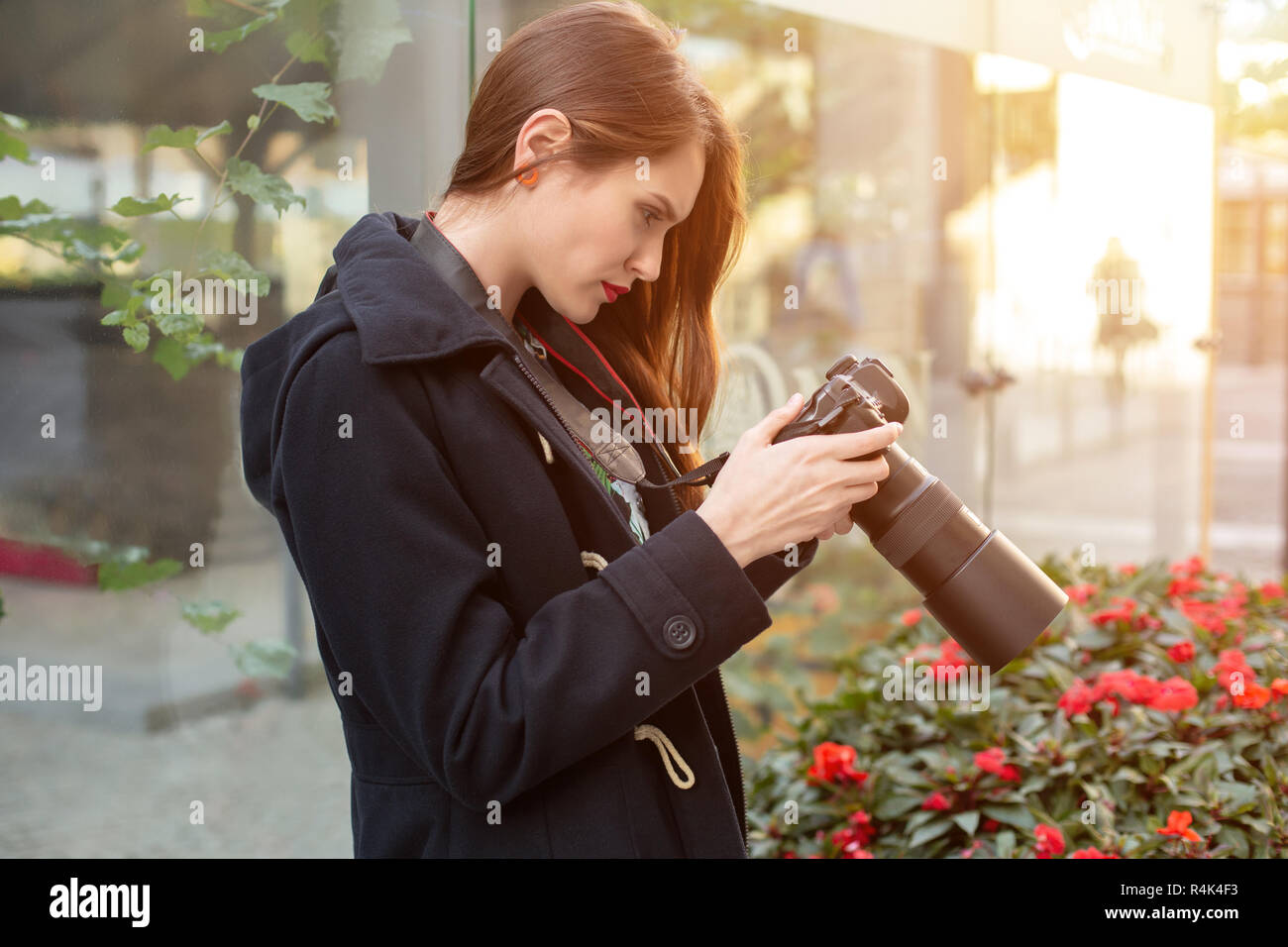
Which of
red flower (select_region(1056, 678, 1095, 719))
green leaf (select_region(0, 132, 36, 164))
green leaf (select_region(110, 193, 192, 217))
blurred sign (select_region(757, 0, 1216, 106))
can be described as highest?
blurred sign (select_region(757, 0, 1216, 106))

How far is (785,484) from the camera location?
111 cm

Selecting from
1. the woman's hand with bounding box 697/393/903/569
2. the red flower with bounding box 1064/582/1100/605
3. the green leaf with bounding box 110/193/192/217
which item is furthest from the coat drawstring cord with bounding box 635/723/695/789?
the red flower with bounding box 1064/582/1100/605

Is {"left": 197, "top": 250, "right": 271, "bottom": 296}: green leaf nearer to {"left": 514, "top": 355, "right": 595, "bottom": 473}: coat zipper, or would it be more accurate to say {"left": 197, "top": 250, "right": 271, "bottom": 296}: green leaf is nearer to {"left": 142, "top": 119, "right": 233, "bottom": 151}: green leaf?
{"left": 142, "top": 119, "right": 233, "bottom": 151}: green leaf

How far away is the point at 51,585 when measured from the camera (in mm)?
1876

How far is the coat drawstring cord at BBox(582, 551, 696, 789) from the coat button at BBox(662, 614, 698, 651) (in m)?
0.15

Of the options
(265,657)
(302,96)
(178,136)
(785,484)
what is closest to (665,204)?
(785,484)

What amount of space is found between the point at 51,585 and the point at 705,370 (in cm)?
112

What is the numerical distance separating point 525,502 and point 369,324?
22 cm

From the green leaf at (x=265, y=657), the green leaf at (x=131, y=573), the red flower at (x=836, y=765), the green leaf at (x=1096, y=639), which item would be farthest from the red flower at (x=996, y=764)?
the green leaf at (x=131, y=573)

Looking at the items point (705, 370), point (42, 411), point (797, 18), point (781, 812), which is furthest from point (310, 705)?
point (797, 18)

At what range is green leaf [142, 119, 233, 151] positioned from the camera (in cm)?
185

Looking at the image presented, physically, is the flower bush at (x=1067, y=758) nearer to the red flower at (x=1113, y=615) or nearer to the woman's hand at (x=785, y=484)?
the red flower at (x=1113, y=615)

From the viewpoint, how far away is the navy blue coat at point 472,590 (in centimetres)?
102

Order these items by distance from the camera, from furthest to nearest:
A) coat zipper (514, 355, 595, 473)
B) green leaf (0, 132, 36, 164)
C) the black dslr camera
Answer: green leaf (0, 132, 36, 164) → the black dslr camera → coat zipper (514, 355, 595, 473)
